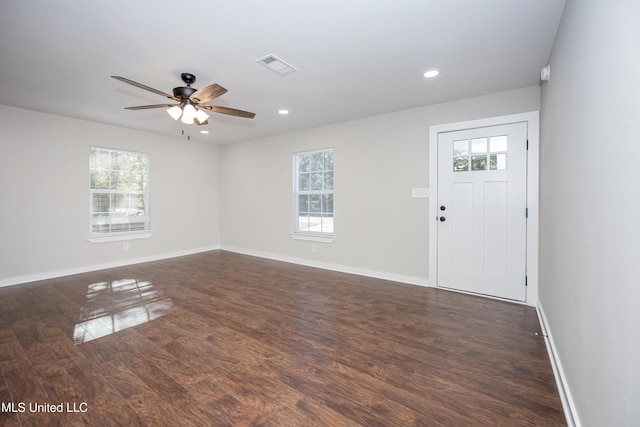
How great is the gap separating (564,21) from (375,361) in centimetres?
271

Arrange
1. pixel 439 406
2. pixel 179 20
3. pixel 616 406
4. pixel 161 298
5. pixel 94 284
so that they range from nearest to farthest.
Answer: pixel 616 406 < pixel 439 406 < pixel 179 20 < pixel 161 298 < pixel 94 284

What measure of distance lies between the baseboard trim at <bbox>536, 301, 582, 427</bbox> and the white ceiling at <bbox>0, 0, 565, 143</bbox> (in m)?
2.40

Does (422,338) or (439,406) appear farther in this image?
(422,338)

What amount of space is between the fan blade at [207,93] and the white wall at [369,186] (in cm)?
242

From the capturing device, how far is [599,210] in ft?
3.97

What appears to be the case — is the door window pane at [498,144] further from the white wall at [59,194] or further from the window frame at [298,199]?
the white wall at [59,194]

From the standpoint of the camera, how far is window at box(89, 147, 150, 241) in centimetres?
484

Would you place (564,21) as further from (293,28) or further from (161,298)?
(161,298)

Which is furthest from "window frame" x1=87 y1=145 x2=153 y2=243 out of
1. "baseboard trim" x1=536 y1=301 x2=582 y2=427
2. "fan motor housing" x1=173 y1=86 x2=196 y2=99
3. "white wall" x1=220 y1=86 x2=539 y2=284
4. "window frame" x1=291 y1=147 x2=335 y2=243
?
"baseboard trim" x1=536 y1=301 x2=582 y2=427

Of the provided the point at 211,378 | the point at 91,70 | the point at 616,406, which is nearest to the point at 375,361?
the point at 211,378

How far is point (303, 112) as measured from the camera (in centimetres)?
419

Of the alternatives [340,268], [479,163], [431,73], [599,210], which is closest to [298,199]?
[340,268]

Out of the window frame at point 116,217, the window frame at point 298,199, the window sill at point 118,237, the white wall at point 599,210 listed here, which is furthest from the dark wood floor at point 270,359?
the window frame at point 298,199

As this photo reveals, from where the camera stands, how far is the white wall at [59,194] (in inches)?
157
